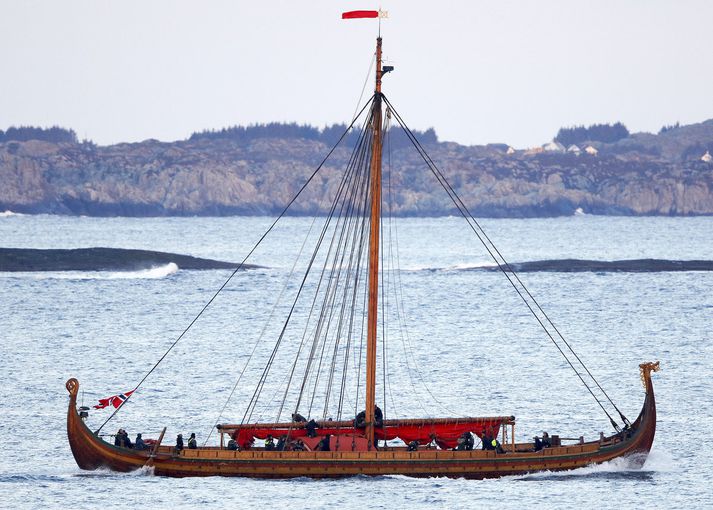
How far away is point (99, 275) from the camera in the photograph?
159 m

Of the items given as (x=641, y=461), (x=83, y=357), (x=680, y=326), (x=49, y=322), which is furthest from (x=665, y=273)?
(x=641, y=461)

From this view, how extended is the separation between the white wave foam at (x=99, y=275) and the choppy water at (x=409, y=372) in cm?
53

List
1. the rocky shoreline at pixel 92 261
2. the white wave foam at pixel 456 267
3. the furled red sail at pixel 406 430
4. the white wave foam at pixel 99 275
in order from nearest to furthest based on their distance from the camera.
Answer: the furled red sail at pixel 406 430 < the white wave foam at pixel 99 275 < the rocky shoreline at pixel 92 261 < the white wave foam at pixel 456 267

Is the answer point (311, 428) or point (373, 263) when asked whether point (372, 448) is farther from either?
point (373, 263)

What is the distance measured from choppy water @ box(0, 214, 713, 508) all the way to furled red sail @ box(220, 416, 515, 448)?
180 centimetres

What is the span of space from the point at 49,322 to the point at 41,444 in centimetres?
5071

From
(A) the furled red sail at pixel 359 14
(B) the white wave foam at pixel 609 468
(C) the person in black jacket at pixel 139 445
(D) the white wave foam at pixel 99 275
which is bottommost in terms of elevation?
(D) the white wave foam at pixel 99 275

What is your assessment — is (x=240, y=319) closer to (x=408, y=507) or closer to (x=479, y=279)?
(x=479, y=279)

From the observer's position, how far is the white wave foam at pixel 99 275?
154375mm

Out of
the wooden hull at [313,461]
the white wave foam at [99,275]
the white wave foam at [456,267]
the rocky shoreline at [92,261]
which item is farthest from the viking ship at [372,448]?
the white wave foam at [456,267]

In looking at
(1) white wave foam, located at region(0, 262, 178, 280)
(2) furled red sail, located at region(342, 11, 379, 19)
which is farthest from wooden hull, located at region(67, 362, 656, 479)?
(1) white wave foam, located at region(0, 262, 178, 280)

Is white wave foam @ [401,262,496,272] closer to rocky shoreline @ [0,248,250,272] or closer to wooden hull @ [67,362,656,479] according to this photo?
rocky shoreline @ [0,248,250,272]

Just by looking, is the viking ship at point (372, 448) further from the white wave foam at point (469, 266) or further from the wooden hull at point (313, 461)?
the white wave foam at point (469, 266)

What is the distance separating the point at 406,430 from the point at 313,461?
376cm
